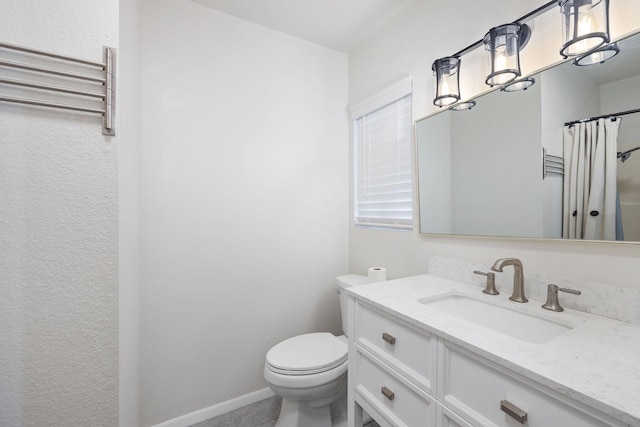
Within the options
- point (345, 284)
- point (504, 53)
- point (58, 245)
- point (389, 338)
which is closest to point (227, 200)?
point (58, 245)

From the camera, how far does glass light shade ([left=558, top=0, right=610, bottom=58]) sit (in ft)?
2.93

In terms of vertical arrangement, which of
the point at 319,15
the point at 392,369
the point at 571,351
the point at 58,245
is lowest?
the point at 392,369

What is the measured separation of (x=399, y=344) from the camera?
0.99m

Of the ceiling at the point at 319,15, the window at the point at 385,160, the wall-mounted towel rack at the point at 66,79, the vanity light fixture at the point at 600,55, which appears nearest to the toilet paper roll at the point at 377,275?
the window at the point at 385,160

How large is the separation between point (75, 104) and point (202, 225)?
851 millimetres

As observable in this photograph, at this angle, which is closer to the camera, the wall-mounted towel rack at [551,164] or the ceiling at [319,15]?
the wall-mounted towel rack at [551,164]

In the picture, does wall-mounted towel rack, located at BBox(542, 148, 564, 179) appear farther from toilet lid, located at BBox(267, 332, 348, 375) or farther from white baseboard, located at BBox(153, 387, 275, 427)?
white baseboard, located at BBox(153, 387, 275, 427)

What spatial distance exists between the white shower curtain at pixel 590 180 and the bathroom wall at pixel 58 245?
1.77 meters

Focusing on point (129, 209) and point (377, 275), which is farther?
point (377, 275)

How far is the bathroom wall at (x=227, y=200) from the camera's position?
5.15 ft

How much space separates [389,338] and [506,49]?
1271 millimetres

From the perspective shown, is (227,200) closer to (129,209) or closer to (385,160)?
(129,209)

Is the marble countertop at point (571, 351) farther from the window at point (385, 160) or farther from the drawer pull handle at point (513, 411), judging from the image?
the window at point (385, 160)

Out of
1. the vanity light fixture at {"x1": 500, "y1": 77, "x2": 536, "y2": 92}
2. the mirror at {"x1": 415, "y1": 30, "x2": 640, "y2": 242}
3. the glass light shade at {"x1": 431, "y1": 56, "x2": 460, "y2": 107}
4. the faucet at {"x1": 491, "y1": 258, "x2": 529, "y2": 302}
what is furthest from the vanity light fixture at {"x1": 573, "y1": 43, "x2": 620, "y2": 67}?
the faucet at {"x1": 491, "y1": 258, "x2": 529, "y2": 302}
